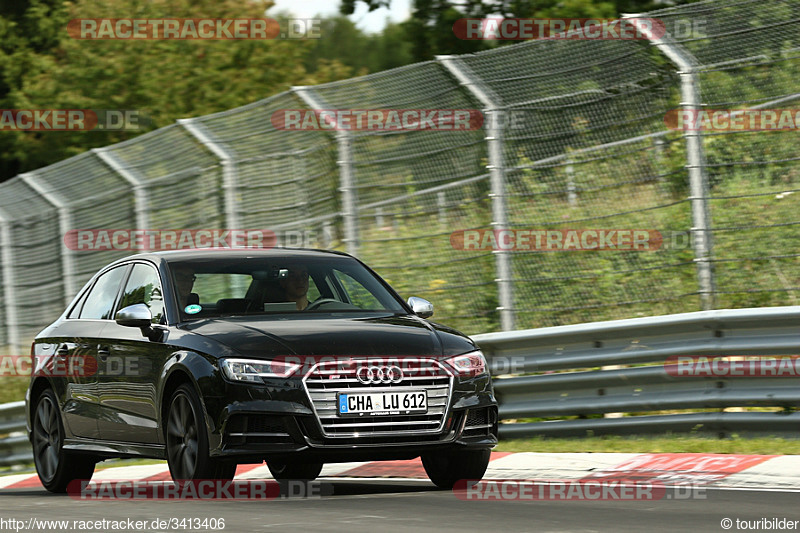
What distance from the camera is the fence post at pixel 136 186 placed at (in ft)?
54.8

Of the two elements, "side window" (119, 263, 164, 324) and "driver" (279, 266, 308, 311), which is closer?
"side window" (119, 263, 164, 324)

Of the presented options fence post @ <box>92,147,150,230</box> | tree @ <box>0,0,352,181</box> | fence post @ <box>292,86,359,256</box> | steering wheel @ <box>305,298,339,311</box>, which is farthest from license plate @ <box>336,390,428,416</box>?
tree @ <box>0,0,352,181</box>

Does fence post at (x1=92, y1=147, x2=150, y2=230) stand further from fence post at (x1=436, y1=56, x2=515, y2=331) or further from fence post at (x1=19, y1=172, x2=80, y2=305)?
fence post at (x1=436, y1=56, x2=515, y2=331)

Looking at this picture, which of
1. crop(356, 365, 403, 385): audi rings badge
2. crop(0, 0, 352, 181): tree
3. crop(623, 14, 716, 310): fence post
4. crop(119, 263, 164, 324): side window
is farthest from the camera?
crop(0, 0, 352, 181): tree

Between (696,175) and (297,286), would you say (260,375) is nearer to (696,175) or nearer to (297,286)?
(297,286)

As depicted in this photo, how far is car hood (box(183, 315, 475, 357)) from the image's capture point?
8.38 m

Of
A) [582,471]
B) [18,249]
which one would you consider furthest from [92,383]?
[18,249]

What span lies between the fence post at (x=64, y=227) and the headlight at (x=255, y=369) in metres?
10.3

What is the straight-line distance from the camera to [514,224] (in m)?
12.5

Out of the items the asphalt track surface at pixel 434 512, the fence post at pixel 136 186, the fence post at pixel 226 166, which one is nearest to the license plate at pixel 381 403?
the asphalt track surface at pixel 434 512

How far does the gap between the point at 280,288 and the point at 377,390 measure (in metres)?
1.57

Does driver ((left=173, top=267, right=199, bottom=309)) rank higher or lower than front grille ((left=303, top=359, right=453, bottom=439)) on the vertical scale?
higher

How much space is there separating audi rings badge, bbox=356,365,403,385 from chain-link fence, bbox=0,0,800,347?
363 cm

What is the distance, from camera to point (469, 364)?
28.9 feet
